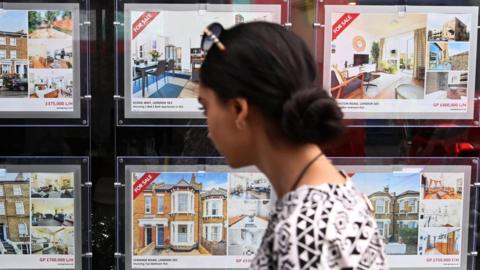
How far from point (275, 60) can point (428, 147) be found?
181cm

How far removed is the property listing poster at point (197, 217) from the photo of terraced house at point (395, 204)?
48 centimetres

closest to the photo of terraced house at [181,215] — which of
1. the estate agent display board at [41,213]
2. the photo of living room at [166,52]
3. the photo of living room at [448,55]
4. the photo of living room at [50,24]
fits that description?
the estate agent display board at [41,213]

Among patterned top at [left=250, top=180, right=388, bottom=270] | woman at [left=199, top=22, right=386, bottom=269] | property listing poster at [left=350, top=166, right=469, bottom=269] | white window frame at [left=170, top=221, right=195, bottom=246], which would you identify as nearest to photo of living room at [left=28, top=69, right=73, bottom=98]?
white window frame at [left=170, top=221, right=195, bottom=246]

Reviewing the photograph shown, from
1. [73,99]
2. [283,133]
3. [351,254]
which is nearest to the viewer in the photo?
[351,254]

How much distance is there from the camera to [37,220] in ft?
9.26

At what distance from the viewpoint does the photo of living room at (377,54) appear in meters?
2.78

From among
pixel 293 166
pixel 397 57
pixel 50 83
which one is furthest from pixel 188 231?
pixel 293 166

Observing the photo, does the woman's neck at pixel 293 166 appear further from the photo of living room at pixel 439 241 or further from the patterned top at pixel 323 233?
the photo of living room at pixel 439 241

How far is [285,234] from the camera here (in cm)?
120

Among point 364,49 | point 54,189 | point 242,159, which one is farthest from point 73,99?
point 242,159

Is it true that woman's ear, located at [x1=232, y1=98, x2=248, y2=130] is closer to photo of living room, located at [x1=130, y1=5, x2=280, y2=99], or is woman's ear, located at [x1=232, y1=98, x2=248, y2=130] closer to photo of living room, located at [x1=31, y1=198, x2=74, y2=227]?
photo of living room, located at [x1=130, y1=5, x2=280, y2=99]

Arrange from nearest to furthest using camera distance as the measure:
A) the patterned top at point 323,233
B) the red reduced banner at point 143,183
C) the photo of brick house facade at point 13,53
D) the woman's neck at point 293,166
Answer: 1. the patterned top at point 323,233
2. the woman's neck at point 293,166
3. the photo of brick house facade at point 13,53
4. the red reduced banner at point 143,183

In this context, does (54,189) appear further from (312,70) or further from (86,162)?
(312,70)

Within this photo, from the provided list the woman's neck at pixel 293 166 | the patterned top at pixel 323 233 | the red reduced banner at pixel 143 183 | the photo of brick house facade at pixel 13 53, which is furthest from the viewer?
the red reduced banner at pixel 143 183
